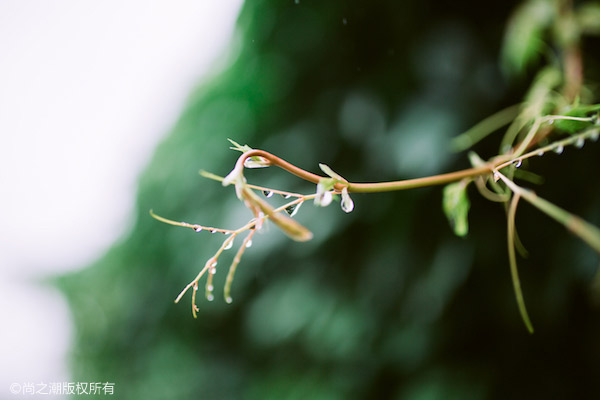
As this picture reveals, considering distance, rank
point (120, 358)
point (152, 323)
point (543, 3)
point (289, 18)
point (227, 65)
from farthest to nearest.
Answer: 1. point (120, 358)
2. point (152, 323)
3. point (227, 65)
4. point (289, 18)
5. point (543, 3)

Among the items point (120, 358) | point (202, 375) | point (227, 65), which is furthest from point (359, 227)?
point (120, 358)

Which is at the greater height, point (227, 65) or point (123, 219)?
point (123, 219)

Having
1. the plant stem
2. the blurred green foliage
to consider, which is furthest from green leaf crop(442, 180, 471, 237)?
the blurred green foliage

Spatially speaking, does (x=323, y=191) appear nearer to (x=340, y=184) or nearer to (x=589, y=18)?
(x=340, y=184)

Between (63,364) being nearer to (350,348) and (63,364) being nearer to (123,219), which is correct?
(123,219)

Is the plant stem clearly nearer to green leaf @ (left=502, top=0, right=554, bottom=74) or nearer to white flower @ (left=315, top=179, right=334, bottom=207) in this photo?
→ white flower @ (left=315, top=179, right=334, bottom=207)

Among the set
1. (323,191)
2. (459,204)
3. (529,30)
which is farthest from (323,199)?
(529,30)
